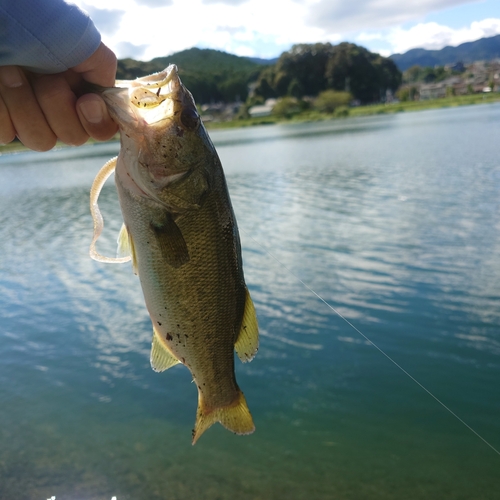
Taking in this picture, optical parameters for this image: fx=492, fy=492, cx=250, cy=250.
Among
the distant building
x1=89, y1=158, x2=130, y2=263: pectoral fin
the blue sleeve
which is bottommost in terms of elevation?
the distant building

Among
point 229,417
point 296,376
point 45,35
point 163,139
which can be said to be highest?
point 45,35

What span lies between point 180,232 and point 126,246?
35 cm

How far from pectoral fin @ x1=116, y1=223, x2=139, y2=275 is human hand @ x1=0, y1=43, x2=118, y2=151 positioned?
469 millimetres

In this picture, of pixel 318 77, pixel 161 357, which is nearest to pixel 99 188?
pixel 161 357

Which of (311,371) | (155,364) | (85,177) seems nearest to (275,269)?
(311,371)

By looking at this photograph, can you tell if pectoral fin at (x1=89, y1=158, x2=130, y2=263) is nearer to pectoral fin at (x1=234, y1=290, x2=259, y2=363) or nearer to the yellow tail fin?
pectoral fin at (x1=234, y1=290, x2=259, y2=363)

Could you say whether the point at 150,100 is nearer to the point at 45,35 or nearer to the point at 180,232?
the point at 45,35

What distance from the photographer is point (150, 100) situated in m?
2.14

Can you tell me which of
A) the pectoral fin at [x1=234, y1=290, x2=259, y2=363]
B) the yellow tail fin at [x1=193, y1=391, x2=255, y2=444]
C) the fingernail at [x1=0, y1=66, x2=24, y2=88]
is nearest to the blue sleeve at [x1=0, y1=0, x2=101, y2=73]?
the fingernail at [x1=0, y1=66, x2=24, y2=88]

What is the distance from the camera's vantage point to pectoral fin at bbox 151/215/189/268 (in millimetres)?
2264

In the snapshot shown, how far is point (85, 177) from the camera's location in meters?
34.2

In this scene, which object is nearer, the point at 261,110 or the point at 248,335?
the point at 248,335

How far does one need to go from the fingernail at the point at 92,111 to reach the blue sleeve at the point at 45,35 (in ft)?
0.53

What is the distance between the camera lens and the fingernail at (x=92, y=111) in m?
2.09
